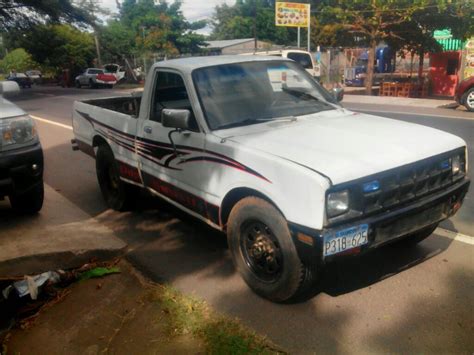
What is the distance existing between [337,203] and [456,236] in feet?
7.16

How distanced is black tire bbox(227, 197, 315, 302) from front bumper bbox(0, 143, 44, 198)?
2.34 meters

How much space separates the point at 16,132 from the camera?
4.78 m

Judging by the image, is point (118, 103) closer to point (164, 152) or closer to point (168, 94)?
point (168, 94)

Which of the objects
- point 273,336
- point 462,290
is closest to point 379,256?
point 462,290

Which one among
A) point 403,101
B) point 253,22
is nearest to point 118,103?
point 403,101

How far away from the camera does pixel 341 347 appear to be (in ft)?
9.73

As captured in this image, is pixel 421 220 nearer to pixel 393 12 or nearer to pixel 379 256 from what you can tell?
pixel 379 256

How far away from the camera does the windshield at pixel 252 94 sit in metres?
4.04

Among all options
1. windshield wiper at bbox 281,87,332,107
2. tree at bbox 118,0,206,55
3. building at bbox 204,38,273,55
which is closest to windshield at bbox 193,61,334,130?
windshield wiper at bbox 281,87,332,107

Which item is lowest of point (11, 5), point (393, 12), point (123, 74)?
point (123, 74)

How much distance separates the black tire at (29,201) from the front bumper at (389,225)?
135 inches

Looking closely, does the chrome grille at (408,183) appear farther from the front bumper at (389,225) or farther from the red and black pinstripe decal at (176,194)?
the red and black pinstripe decal at (176,194)

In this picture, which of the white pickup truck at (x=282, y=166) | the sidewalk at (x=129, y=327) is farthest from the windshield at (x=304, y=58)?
the sidewalk at (x=129, y=327)

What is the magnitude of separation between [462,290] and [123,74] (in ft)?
123
